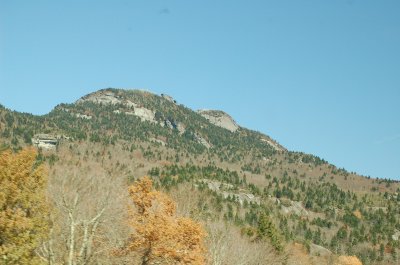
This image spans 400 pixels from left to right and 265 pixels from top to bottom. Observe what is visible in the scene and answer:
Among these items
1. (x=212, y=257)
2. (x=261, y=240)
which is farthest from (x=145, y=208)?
(x=261, y=240)

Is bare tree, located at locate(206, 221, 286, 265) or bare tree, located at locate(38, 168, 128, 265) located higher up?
bare tree, located at locate(38, 168, 128, 265)

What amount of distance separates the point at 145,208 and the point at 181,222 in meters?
4.34

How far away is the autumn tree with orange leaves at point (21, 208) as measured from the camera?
23.8 meters

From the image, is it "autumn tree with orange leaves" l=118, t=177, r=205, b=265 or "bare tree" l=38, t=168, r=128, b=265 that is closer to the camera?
"bare tree" l=38, t=168, r=128, b=265

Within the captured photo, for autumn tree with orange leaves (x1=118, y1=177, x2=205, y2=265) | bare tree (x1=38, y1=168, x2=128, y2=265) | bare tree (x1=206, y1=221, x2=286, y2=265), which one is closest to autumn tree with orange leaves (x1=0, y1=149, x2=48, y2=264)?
bare tree (x1=38, y1=168, x2=128, y2=265)

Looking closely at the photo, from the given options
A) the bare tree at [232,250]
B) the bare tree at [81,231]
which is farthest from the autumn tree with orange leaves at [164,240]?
the bare tree at [232,250]

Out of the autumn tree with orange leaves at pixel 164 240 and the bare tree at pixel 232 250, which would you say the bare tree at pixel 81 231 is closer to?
the autumn tree with orange leaves at pixel 164 240

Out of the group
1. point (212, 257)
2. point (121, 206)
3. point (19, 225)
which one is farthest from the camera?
point (212, 257)

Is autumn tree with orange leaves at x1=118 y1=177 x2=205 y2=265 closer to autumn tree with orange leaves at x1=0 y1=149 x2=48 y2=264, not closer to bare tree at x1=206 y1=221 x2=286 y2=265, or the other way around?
autumn tree with orange leaves at x1=0 y1=149 x2=48 y2=264

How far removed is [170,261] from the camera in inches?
1340

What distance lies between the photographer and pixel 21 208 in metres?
25.6

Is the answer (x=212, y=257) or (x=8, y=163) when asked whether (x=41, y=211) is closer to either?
(x=8, y=163)

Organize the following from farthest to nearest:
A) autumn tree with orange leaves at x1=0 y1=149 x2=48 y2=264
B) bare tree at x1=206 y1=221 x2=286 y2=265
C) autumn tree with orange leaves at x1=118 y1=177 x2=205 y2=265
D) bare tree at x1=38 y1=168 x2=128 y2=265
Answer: bare tree at x1=206 y1=221 x2=286 y2=265, autumn tree with orange leaves at x1=118 y1=177 x2=205 y2=265, bare tree at x1=38 y1=168 x2=128 y2=265, autumn tree with orange leaves at x1=0 y1=149 x2=48 y2=264

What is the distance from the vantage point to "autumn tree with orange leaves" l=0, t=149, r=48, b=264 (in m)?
23.8
